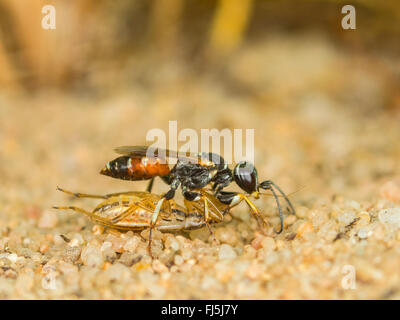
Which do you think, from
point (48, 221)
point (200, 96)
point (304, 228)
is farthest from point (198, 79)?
point (304, 228)

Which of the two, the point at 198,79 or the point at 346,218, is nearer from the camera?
the point at 346,218

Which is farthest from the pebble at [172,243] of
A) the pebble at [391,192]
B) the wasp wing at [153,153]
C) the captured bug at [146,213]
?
the pebble at [391,192]

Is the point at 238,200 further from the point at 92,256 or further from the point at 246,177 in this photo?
the point at 92,256

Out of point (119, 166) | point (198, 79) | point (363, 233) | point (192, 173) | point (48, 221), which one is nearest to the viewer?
point (363, 233)

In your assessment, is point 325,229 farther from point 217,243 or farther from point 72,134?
point 72,134

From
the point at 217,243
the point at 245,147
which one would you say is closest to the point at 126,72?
the point at 245,147

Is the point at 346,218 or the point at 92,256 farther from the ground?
the point at 346,218
